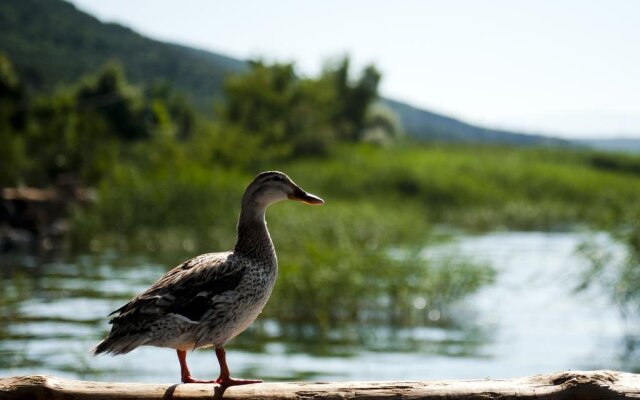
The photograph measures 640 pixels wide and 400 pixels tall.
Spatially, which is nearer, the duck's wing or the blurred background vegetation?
the duck's wing

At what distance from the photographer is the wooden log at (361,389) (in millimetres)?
4184

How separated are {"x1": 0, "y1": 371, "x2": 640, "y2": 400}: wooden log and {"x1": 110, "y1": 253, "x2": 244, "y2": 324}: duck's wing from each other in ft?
1.56

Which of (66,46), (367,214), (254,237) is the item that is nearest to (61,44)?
(66,46)

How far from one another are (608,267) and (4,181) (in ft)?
78.0

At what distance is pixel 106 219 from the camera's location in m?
27.2

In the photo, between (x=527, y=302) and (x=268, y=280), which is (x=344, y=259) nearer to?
(x=527, y=302)

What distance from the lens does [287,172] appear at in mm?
38344

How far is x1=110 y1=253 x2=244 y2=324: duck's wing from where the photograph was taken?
467cm

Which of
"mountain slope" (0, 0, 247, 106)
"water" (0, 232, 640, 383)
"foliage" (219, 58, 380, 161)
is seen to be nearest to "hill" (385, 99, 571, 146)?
"mountain slope" (0, 0, 247, 106)

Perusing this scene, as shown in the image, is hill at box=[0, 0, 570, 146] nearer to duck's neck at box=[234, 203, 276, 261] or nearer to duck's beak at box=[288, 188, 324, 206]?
duck's neck at box=[234, 203, 276, 261]

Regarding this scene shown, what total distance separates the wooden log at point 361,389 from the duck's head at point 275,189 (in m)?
0.99

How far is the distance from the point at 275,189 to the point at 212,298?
60 cm

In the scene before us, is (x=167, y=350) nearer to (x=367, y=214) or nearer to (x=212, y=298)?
(x=212, y=298)

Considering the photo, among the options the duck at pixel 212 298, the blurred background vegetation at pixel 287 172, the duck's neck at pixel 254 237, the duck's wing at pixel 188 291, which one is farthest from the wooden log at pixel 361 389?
the blurred background vegetation at pixel 287 172
